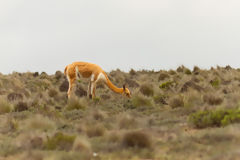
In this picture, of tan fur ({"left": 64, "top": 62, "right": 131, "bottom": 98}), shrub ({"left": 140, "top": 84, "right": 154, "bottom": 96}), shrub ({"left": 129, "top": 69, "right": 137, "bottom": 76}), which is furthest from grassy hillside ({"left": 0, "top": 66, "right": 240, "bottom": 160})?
shrub ({"left": 129, "top": 69, "right": 137, "bottom": 76})

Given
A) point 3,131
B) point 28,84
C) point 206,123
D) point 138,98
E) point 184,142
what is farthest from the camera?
point 28,84

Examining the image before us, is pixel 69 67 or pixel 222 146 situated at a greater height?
pixel 69 67

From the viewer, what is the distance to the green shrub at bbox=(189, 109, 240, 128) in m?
9.36

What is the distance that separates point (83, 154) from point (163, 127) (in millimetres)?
3291

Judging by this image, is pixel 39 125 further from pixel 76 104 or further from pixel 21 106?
pixel 21 106

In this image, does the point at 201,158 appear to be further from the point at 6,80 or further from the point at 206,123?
the point at 6,80

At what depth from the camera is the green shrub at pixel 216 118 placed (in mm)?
9359

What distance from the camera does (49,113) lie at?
501 inches

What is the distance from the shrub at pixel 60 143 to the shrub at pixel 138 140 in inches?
47.7

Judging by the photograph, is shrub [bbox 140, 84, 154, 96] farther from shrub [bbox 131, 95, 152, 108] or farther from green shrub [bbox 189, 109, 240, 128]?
green shrub [bbox 189, 109, 240, 128]

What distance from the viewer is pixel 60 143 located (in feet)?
26.3

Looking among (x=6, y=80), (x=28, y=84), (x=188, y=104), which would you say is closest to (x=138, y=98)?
(x=188, y=104)

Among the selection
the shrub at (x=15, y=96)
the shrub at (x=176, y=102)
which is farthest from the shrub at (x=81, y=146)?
the shrub at (x=15, y=96)

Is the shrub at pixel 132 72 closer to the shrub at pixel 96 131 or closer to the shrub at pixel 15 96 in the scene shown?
the shrub at pixel 15 96
